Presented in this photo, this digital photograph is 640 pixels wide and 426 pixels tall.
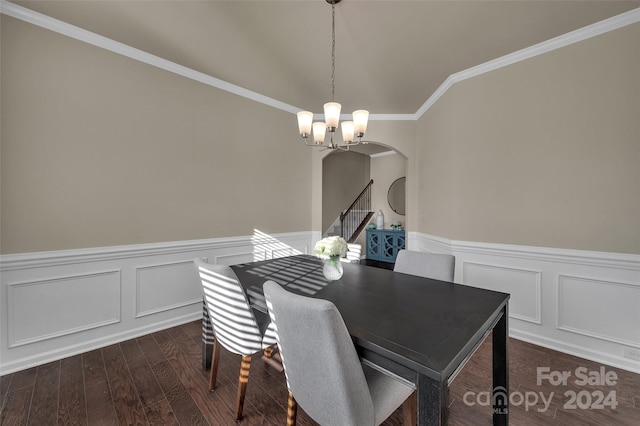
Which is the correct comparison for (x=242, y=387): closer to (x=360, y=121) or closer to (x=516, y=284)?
(x=360, y=121)

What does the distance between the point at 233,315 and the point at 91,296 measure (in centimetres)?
171

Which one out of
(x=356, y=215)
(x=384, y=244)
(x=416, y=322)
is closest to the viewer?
(x=416, y=322)

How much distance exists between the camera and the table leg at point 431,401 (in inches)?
34.3

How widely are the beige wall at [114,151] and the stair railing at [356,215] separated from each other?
3831mm

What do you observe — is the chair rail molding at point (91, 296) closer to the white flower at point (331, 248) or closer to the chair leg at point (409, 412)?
the white flower at point (331, 248)

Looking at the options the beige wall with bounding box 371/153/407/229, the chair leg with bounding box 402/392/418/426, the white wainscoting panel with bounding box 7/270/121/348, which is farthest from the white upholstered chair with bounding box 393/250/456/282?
the beige wall with bounding box 371/153/407/229

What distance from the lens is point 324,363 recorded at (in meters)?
0.97

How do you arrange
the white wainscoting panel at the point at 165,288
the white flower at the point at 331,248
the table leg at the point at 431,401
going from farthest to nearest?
1. the white wainscoting panel at the point at 165,288
2. the white flower at the point at 331,248
3. the table leg at the point at 431,401

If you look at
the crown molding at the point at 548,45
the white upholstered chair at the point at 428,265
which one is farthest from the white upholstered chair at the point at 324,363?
the crown molding at the point at 548,45

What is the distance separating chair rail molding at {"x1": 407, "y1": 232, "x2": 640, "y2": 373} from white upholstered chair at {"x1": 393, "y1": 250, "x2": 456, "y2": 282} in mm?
1046

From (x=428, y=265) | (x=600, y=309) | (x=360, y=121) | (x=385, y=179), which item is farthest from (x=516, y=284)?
(x=385, y=179)

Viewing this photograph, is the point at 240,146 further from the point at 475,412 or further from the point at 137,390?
the point at 475,412

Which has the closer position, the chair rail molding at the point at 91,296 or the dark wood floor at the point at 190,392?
the dark wood floor at the point at 190,392

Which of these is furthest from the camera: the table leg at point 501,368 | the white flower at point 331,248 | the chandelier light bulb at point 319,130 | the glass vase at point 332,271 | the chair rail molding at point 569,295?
the chandelier light bulb at point 319,130
